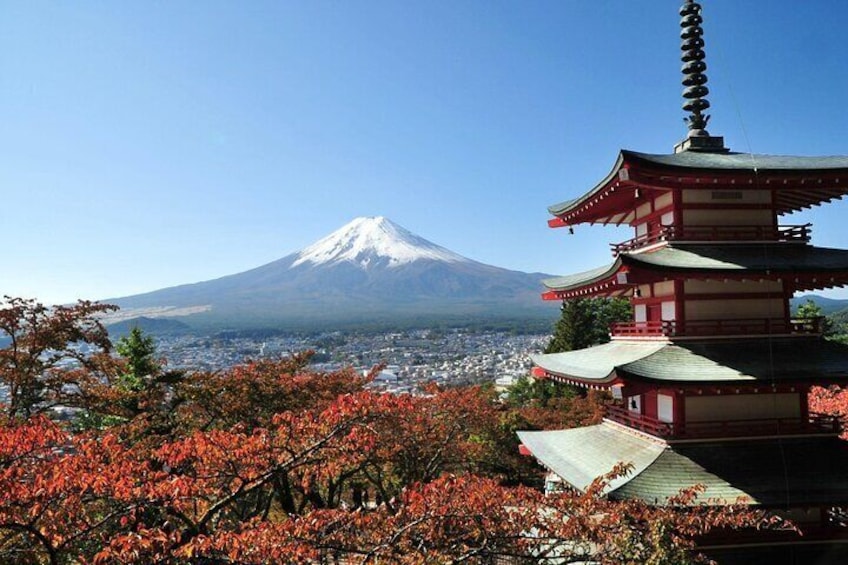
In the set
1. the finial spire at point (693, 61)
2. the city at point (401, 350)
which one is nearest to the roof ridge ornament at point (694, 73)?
the finial spire at point (693, 61)

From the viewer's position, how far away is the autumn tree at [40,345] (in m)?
10.9

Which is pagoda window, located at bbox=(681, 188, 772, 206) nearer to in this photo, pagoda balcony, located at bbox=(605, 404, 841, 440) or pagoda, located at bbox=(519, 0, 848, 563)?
pagoda, located at bbox=(519, 0, 848, 563)

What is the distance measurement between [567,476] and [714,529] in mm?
2346

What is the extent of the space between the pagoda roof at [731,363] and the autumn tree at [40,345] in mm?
10216

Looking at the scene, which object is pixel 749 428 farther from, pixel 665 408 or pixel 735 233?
pixel 735 233

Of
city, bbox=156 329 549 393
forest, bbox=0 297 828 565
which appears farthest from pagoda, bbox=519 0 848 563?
city, bbox=156 329 549 393

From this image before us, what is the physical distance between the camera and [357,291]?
157875mm

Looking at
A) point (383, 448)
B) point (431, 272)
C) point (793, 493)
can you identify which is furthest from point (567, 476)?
point (431, 272)

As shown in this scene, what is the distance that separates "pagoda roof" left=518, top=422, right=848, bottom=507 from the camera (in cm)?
827

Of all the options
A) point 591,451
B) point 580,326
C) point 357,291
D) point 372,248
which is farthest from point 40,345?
point 372,248

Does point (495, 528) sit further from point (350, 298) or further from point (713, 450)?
point (350, 298)

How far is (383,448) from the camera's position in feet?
47.2

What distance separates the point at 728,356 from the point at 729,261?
1594mm

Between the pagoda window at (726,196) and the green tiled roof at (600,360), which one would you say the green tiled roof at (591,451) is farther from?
the pagoda window at (726,196)
